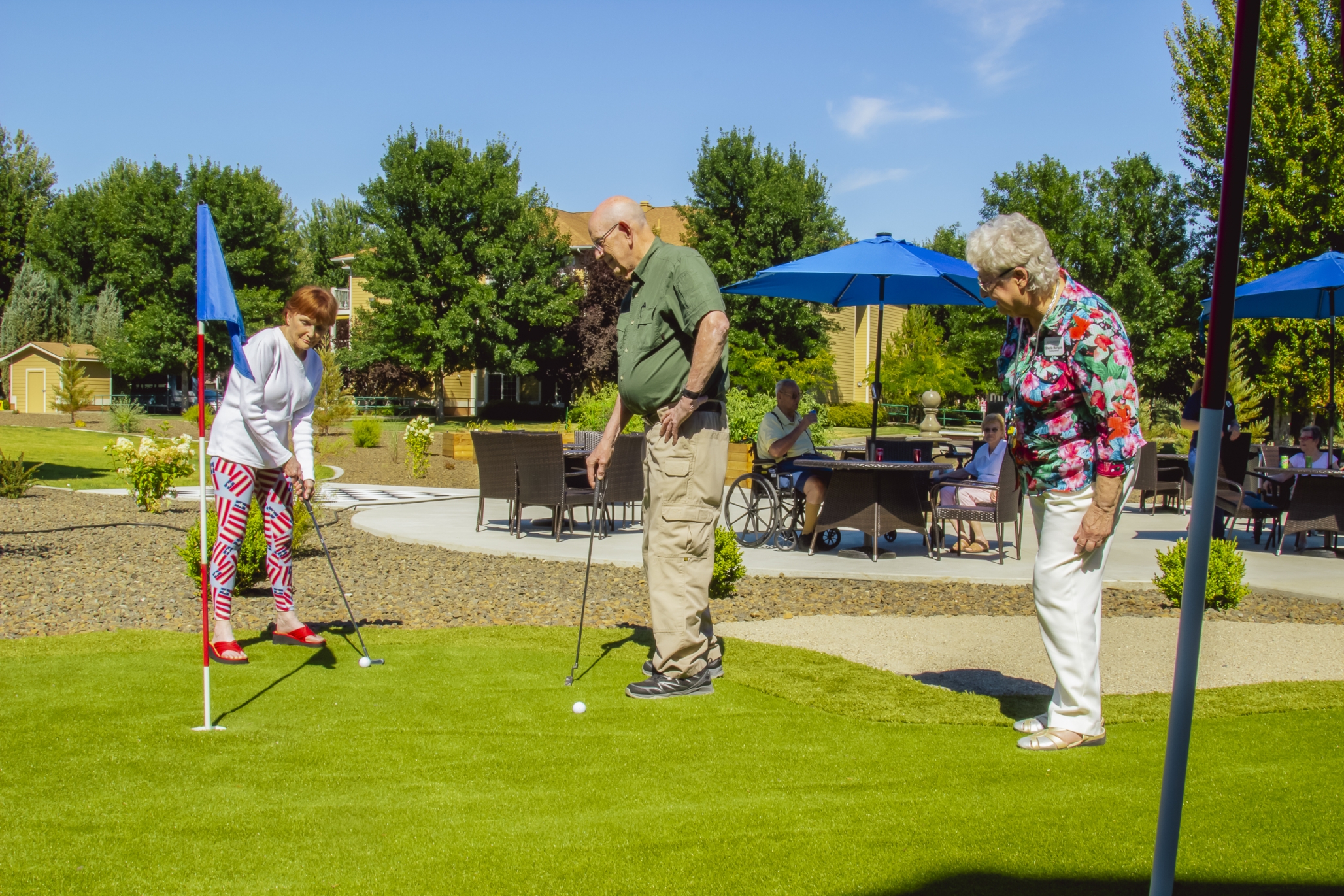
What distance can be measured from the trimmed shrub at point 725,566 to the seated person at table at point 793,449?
76.9 inches

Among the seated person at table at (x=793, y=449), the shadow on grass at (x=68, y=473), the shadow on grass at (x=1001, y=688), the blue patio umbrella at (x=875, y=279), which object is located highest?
the blue patio umbrella at (x=875, y=279)

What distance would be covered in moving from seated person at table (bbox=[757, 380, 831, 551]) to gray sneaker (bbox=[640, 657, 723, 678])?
3946mm

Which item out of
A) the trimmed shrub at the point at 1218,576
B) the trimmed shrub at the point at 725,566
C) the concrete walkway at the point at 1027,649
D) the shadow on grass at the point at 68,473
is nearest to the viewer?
the concrete walkway at the point at 1027,649

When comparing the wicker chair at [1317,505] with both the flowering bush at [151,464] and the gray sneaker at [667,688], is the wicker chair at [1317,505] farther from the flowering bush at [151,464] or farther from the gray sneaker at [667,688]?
the flowering bush at [151,464]

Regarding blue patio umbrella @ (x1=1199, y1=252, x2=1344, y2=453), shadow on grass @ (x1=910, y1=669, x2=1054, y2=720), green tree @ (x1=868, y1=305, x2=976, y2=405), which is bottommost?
shadow on grass @ (x1=910, y1=669, x2=1054, y2=720)

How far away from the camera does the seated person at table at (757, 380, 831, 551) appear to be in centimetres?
864

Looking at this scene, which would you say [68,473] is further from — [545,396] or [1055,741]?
[545,396]

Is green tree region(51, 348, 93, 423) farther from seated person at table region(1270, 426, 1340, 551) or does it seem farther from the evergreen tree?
seated person at table region(1270, 426, 1340, 551)

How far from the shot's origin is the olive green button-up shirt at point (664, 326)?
4090mm

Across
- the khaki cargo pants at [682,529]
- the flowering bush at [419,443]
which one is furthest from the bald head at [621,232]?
the flowering bush at [419,443]

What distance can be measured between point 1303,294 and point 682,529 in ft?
33.7

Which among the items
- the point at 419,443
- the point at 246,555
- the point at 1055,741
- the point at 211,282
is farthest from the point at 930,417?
the point at 211,282

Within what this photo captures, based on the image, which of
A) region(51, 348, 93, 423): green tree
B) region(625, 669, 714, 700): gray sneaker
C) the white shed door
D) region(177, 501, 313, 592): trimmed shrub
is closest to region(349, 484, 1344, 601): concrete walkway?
region(177, 501, 313, 592): trimmed shrub

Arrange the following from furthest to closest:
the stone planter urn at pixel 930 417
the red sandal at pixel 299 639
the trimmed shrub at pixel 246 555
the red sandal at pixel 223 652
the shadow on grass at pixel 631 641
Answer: the stone planter urn at pixel 930 417
the trimmed shrub at pixel 246 555
the red sandal at pixel 299 639
the shadow on grass at pixel 631 641
the red sandal at pixel 223 652
